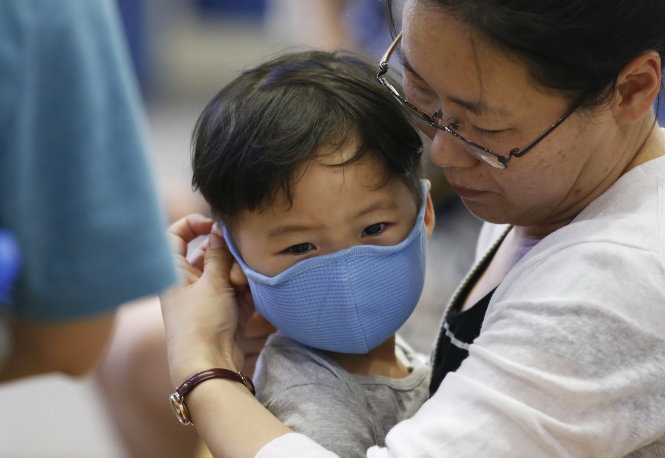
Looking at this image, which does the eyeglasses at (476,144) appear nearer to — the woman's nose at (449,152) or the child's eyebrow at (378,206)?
the woman's nose at (449,152)

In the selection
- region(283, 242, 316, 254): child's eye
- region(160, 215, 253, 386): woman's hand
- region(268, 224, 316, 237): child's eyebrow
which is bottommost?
region(160, 215, 253, 386): woman's hand

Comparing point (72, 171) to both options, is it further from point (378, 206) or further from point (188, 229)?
point (188, 229)

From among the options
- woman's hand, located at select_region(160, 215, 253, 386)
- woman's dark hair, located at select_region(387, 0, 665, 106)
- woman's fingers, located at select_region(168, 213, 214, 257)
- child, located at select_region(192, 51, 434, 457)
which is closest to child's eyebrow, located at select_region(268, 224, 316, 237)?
child, located at select_region(192, 51, 434, 457)

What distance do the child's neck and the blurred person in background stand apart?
715 millimetres

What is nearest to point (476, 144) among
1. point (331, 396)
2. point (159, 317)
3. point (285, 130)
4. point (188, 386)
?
point (285, 130)

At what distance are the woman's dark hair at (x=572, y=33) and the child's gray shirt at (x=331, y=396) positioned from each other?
1.81 ft

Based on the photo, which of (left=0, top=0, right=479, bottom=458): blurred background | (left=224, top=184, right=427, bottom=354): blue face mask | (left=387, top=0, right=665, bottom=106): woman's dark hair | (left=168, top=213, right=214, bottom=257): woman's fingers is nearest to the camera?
(left=387, top=0, right=665, bottom=106): woman's dark hair

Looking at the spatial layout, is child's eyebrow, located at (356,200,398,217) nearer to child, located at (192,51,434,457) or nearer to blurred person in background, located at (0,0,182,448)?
child, located at (192,51,434,457)

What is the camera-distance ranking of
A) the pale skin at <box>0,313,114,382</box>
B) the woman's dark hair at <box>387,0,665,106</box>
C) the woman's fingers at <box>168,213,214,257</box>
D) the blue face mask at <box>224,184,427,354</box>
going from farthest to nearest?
the woman's fingers at <box>168,213,214,257</box> < the blue face mask at <box>224,184,427,354</box> < the woman's dark hair at <box>387,0,665,106</box> < the pale skin at <box>0,313,114,382</box>

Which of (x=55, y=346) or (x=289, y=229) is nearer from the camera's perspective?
(x=55, y=346)

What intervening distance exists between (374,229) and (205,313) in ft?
0.98

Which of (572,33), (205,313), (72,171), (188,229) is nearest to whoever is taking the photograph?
(72,171)

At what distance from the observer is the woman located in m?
1.05

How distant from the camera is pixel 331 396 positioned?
4.34 feet
